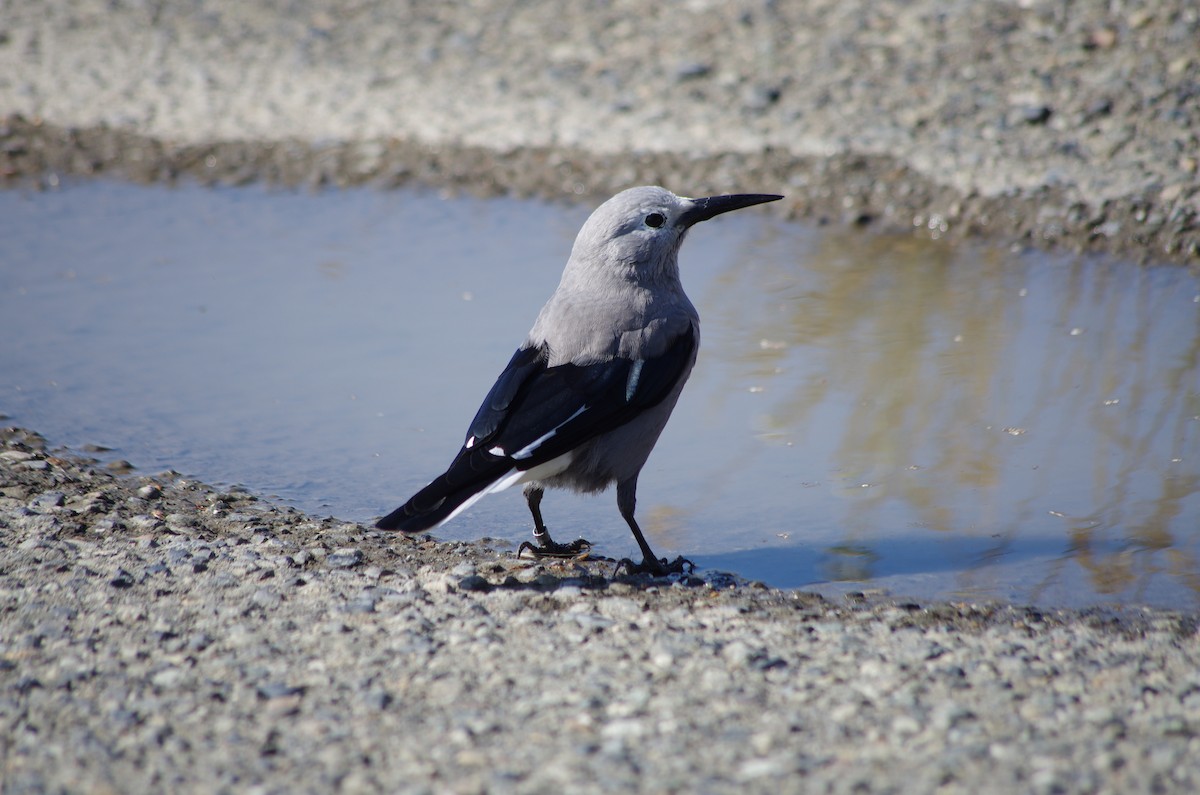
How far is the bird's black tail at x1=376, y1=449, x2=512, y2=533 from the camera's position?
12.9 feet

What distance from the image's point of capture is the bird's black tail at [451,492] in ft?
12.9

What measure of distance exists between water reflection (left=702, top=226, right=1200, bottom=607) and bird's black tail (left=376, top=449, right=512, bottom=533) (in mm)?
1211

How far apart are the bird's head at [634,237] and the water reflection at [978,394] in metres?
0.98

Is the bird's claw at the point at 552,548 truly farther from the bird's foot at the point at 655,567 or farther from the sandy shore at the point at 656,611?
the bird's foot at the point at 655,567

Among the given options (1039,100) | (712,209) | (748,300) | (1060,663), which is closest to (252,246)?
(748,300)

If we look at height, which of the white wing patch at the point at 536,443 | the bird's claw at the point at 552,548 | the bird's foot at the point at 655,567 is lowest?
the bird's claw at the point at 552,548

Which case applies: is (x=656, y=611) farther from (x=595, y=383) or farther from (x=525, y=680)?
(x=595, y=383)

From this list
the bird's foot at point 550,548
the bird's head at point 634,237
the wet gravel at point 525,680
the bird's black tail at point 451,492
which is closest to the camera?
the wet gravel at point 525,680

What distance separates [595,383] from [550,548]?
627mm

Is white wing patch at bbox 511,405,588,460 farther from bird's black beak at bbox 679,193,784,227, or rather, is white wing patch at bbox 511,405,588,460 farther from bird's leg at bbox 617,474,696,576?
bird's black beak at bbox 679,193,784,227

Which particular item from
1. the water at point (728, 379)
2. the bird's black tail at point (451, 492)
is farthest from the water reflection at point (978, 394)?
the bird's black tail at point (451, 492)

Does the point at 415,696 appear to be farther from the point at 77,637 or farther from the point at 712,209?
the point at 712,209

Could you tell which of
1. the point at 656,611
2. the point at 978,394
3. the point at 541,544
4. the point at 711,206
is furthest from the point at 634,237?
the point at 978,394

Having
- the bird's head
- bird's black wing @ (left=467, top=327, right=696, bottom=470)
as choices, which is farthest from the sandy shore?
the bird's head
